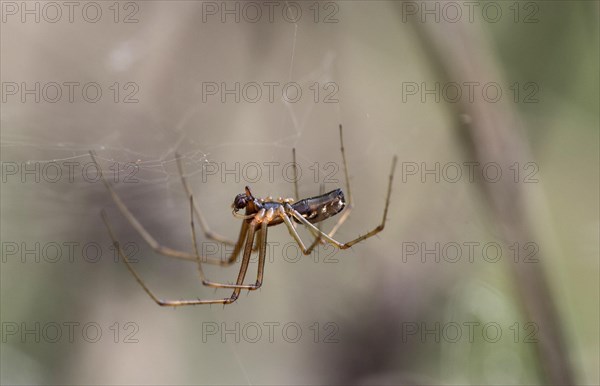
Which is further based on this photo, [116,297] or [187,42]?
[187,42]

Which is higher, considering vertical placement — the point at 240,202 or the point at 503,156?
the point at 503,156

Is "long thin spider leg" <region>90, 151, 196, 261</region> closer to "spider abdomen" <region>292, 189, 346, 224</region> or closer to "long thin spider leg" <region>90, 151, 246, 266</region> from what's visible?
"long thin spider leg" <region>90, 151, 246, 266</region>

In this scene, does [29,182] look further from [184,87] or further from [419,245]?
[419,245]

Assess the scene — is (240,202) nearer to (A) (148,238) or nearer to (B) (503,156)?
(A) (148,238)

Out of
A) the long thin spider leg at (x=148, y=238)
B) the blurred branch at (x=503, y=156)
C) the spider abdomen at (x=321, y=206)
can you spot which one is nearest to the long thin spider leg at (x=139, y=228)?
the long thin spider leg at (x=148, y=238)

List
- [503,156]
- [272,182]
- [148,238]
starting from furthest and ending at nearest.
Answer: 1. [272,182]
2. [148,238]
3. [503,156]

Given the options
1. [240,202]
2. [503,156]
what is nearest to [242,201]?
[240,202]

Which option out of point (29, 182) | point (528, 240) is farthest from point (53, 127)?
point (528, 240)
